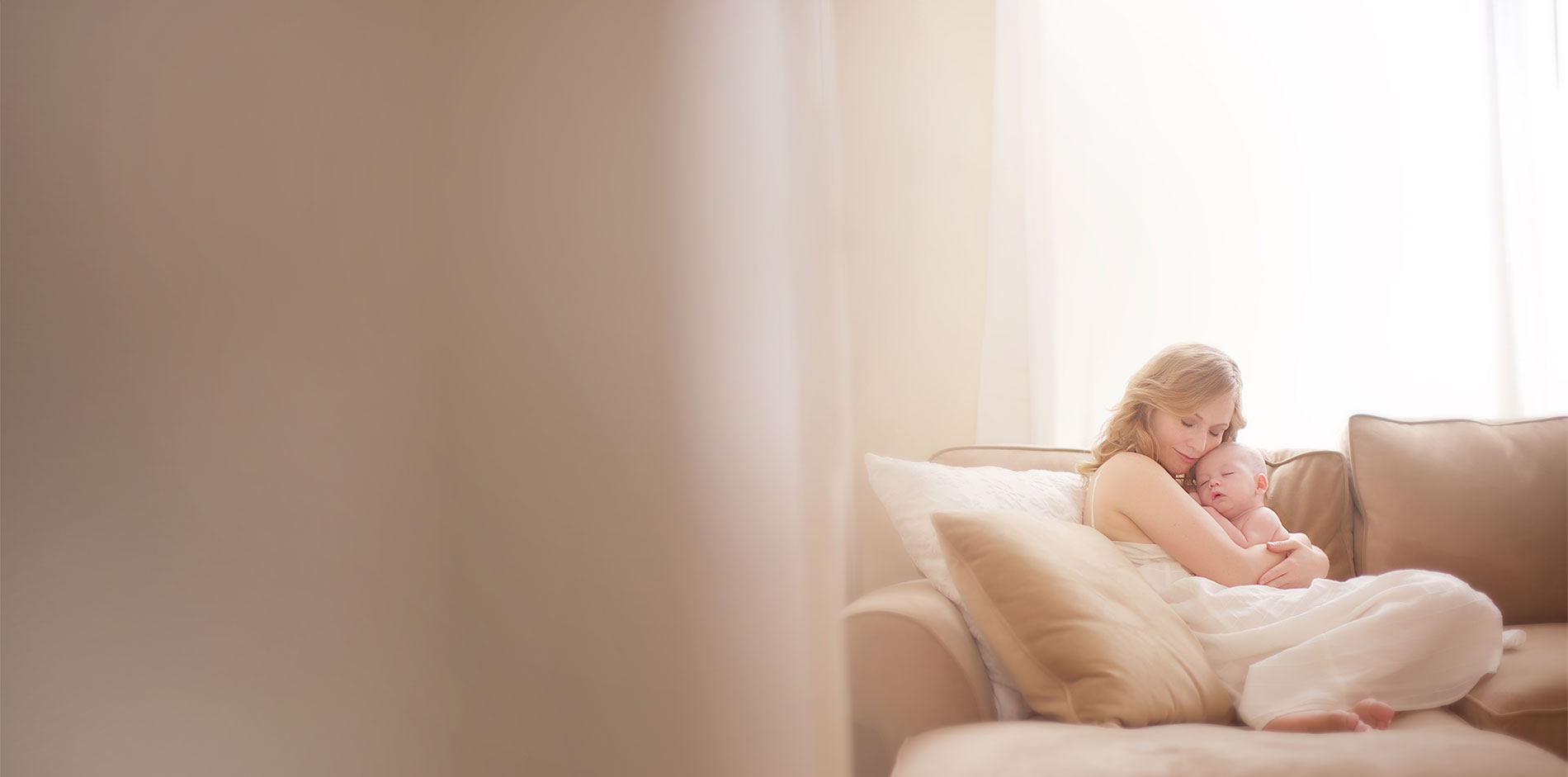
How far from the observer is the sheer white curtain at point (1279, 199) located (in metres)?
1.58

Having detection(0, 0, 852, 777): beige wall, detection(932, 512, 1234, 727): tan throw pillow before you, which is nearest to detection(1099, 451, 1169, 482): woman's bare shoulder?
detection(932, 512, 1234, 727): tan throw pillow

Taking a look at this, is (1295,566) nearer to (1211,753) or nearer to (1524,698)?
(1524,698)

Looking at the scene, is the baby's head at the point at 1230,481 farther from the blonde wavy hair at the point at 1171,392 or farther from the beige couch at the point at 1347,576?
the beige couch at the point at 1347,576

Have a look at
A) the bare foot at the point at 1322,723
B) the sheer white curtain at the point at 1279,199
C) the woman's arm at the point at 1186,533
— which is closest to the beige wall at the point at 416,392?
the bare foot at the point at 1322,723

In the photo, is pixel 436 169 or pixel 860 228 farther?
pixel 860 228

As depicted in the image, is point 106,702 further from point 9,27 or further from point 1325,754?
point 1325,754

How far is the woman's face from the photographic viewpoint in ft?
3.51

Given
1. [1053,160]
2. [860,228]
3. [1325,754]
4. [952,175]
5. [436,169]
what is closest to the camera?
[436,169]

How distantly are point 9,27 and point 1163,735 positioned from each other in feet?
2.51

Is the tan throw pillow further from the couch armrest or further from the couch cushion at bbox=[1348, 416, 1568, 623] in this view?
the couch cushion at bbox=[1348, 416, 1568, 623]

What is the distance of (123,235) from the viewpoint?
208 millimetres

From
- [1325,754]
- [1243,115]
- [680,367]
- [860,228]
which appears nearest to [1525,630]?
[1325,754]

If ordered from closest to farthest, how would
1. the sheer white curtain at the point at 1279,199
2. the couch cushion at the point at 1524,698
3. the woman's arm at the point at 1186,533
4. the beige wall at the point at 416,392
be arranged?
the beige wall at the point at 416,392, the couch cushion at the point at 1524,698, the woman's arm at the point at 1186,533, the sheer white curtain at the point at 1279,199

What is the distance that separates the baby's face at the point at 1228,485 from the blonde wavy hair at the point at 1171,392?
0.04m
